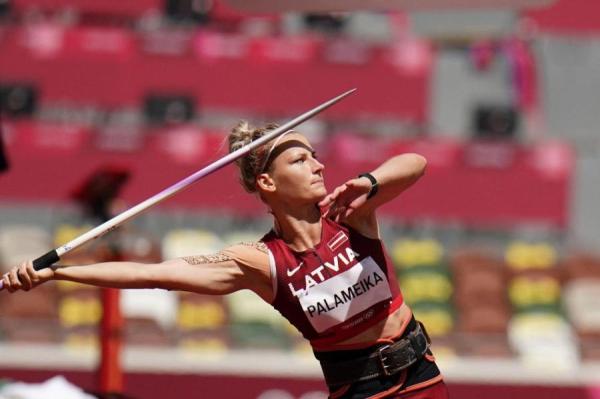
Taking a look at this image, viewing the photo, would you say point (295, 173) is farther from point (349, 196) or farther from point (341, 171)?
point (341, 171)

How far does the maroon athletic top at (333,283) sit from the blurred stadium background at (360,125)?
13.5ft

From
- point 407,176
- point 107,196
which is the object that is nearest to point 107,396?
point 107,196

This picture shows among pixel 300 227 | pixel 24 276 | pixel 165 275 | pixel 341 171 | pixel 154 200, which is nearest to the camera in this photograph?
pixel 24 276

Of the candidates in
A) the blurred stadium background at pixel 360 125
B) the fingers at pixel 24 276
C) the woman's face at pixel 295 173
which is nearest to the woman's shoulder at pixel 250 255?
the woman's face at pixel 295 173

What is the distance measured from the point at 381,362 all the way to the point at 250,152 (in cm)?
80

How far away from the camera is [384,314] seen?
16.3ft

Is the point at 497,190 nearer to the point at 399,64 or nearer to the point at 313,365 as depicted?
the point at 399,64

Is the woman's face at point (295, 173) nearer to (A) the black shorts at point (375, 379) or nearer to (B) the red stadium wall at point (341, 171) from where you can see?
(A) the black shorts at point (375, 379)

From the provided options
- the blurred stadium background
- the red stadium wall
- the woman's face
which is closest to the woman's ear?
the woman's face

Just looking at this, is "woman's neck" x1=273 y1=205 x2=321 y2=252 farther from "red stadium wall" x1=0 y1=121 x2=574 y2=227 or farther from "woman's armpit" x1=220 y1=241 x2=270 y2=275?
"red stadium wall" x1=0 y1=121 x2=574 y2=227

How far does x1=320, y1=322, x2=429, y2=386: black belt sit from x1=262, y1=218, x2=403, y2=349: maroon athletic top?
0.29 ft

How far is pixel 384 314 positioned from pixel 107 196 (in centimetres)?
204

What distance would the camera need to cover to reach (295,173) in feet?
16.0

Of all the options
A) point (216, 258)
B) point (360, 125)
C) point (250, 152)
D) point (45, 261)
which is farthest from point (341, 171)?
point (45, 261)
